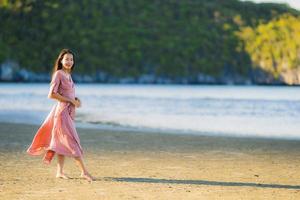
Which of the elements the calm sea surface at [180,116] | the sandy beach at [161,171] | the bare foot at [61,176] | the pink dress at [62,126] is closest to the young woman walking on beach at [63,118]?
the pink dress at [62,126]

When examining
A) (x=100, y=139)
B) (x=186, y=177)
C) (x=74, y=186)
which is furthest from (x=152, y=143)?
(x=74, y=186)

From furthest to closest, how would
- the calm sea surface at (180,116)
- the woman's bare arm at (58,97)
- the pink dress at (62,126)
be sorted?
1. the calm sea surface at (180,116)
2. the pink dress at (62,126)
3. the woman's bare arm at (58,97)

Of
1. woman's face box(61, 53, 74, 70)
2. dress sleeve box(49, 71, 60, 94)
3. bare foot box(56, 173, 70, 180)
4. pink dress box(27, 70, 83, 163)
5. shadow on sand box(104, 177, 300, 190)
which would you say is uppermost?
woman's face box(61, 53, 74, 70)

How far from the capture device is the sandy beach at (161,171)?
29.9 ft

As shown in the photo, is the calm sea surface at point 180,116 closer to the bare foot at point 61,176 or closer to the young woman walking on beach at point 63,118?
the bare foot at point 61,176

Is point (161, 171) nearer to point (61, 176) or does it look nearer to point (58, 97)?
point (61, 176)

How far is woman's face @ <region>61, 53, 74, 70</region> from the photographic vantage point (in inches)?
404

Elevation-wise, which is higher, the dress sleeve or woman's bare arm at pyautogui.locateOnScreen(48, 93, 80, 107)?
the dress sleeve

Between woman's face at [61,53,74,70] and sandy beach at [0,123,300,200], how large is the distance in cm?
181

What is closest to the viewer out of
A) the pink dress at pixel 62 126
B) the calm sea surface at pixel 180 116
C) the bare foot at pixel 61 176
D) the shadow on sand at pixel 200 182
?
the shadow on sand at pixel 200 182

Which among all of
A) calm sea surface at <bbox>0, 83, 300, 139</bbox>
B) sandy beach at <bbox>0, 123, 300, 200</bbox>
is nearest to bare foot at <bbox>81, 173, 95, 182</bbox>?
sandy beach at <bbox>0, 123, 300, 200</bbox>

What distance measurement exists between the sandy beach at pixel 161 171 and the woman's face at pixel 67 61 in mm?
1807

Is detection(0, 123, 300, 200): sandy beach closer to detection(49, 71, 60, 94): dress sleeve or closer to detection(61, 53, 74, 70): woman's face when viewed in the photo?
detection(49, 71, 60, 94): dress sleeve

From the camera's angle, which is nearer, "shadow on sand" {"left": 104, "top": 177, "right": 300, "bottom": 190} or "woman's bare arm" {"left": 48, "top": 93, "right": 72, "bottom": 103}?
"shadow on sand" {"left": 104, "top": 177, "right": 300, "bottom": 190}
